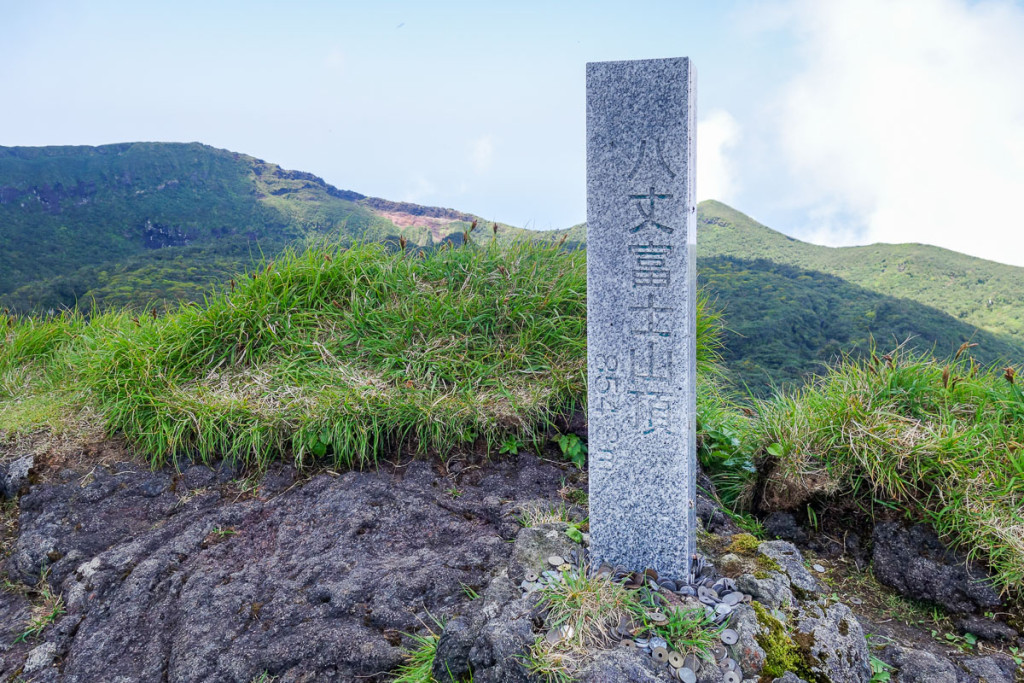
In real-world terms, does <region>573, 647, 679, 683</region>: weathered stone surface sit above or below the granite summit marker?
below

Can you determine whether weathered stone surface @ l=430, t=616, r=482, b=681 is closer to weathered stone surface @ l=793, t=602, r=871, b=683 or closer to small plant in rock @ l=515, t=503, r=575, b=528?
small plant in rock @ l=515, t=503, r=575, b=528

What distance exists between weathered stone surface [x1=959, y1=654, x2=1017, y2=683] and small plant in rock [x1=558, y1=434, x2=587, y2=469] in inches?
88.0

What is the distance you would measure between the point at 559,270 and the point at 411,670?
11.1 ft

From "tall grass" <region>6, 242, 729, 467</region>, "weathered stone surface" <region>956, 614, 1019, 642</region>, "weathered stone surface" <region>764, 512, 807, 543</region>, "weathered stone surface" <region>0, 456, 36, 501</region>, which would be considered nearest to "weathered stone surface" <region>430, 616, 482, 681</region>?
"tall grass" <region>6, 242, 729, 467</region>

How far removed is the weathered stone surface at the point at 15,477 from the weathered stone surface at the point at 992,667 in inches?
236

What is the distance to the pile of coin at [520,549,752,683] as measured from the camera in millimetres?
2652

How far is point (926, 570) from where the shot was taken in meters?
3.60

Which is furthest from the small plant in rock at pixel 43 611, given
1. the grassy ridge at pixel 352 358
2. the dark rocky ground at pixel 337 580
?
the grassy ridge at pixel 352 358

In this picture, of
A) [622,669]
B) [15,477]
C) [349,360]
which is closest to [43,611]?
[15,477]

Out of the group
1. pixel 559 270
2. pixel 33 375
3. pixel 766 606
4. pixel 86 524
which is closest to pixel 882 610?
pixel 766 606

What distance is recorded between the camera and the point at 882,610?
11.7 ft

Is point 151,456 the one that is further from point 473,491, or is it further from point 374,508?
point 473,491

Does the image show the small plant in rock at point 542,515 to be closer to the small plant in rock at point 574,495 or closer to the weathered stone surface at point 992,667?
the small plant in rock at point 574,495

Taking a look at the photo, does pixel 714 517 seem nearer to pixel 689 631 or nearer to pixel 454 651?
pixel 689 631
